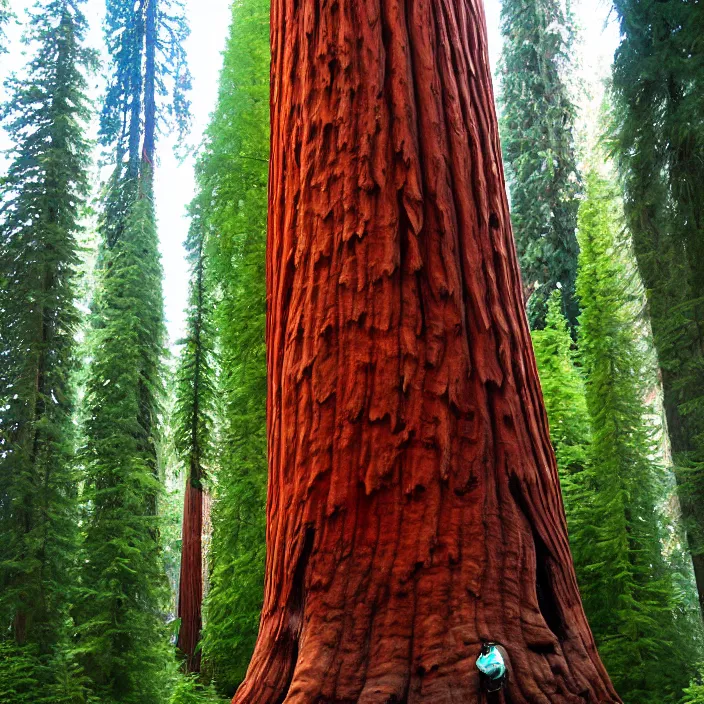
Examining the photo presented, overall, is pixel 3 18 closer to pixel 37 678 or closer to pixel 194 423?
pixel 194 423

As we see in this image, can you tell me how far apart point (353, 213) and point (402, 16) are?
1.84ft

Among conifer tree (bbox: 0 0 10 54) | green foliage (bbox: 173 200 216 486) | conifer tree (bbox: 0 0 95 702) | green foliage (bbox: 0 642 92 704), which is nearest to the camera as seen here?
green foliage (bbox: 0 642 92 704)

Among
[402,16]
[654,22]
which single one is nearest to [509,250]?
[402,16]

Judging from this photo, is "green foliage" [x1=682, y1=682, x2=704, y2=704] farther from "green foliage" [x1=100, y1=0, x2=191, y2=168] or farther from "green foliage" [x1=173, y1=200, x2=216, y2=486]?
"green foliage" [x1=100, y1=0, x2=191, y2=168]

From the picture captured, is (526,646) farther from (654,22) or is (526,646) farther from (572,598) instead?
(654,22)

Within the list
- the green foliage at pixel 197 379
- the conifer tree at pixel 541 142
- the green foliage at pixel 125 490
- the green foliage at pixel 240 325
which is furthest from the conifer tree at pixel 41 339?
the conifer tree at pixel 541 142

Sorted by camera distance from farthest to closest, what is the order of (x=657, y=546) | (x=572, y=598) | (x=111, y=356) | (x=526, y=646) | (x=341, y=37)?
1. (x=111, y=356)
2. (x=657, y=546)
3. (x=341, y=37)
4. (x=572, y=598)
5. (x=526, y=646)

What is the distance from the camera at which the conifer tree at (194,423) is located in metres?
9.93

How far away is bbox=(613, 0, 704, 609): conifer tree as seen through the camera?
236 inches

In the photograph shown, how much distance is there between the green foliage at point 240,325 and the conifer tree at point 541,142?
5621 mm

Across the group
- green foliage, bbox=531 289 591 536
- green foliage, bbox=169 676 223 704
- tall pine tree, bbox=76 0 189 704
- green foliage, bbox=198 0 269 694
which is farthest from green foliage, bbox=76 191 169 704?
green foliage, bbox=531 289 591 536

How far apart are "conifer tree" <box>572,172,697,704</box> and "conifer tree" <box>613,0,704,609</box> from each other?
0.29 metres

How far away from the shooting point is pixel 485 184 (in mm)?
1842

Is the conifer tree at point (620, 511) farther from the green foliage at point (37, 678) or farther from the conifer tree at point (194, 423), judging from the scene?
the conifer tree at point (194, 423)
